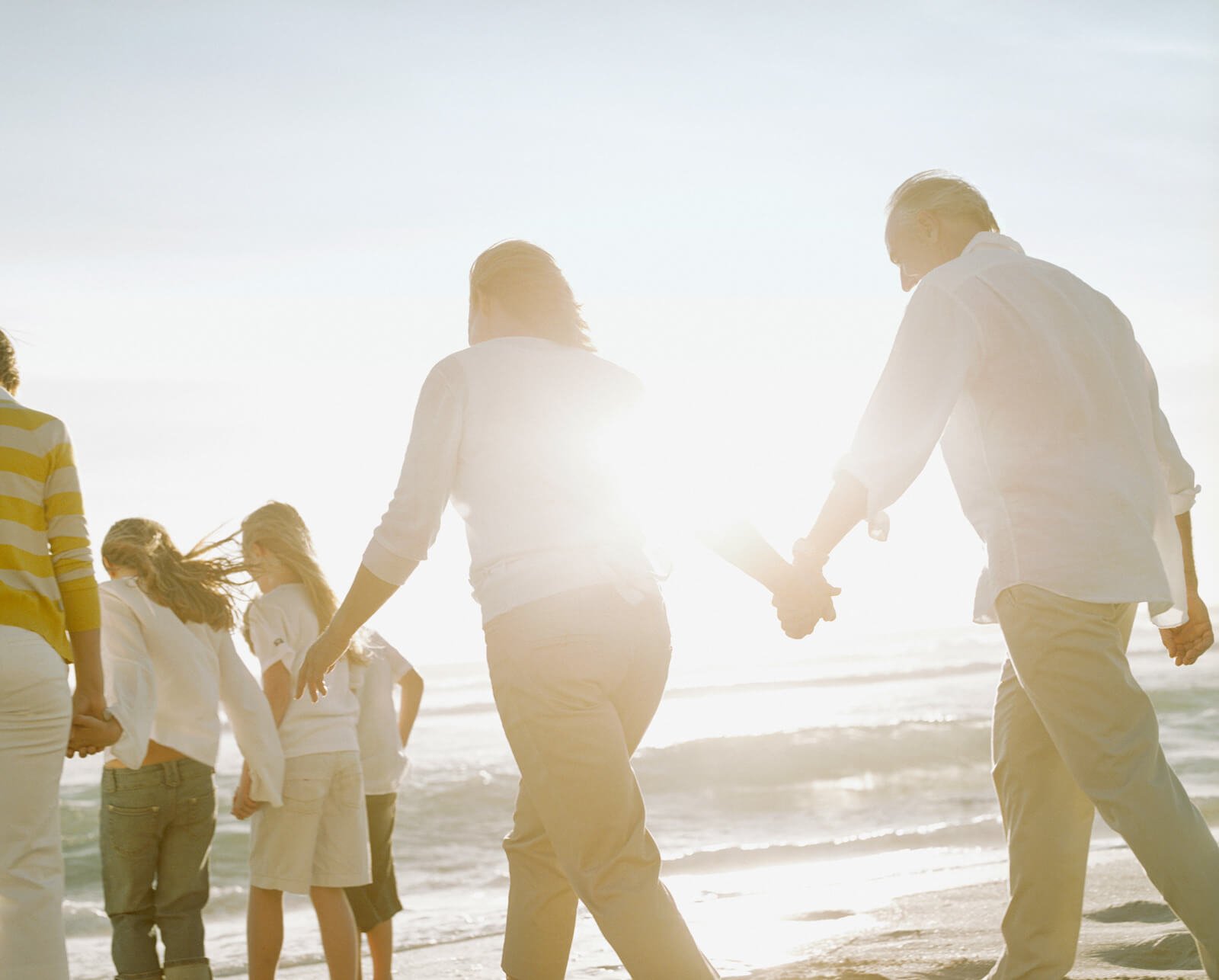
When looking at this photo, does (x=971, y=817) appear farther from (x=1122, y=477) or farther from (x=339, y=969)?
(x=1122, y=477)

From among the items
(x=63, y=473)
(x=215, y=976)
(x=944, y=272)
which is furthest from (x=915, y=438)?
(x=215, y=976)

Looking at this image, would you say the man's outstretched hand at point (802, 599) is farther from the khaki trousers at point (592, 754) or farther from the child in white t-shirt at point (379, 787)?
the child in white t-shirt at point (379, 787)

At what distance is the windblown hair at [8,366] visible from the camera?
147 inches

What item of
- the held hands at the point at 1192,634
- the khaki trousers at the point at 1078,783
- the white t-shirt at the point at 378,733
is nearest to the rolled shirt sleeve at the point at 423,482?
the khaki trousers at the point at 1078,783

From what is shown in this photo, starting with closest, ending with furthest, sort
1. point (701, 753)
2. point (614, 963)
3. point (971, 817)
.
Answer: point (614, 963), point (971, 817), point (701, 753)

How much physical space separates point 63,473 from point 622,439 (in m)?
Result: 1.68

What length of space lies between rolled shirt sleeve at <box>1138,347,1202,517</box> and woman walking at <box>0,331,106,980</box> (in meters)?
2.80

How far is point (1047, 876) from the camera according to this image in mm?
2889

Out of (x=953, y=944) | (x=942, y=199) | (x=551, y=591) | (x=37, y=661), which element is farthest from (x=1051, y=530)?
(x=953, y=944)

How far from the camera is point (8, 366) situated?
376cm

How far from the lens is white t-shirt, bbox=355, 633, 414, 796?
5703mm

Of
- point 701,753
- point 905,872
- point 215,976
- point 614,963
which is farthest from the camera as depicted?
point 701,753

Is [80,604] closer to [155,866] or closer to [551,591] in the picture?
[551,591]

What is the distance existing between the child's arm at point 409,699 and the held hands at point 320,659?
3133 millimetres
